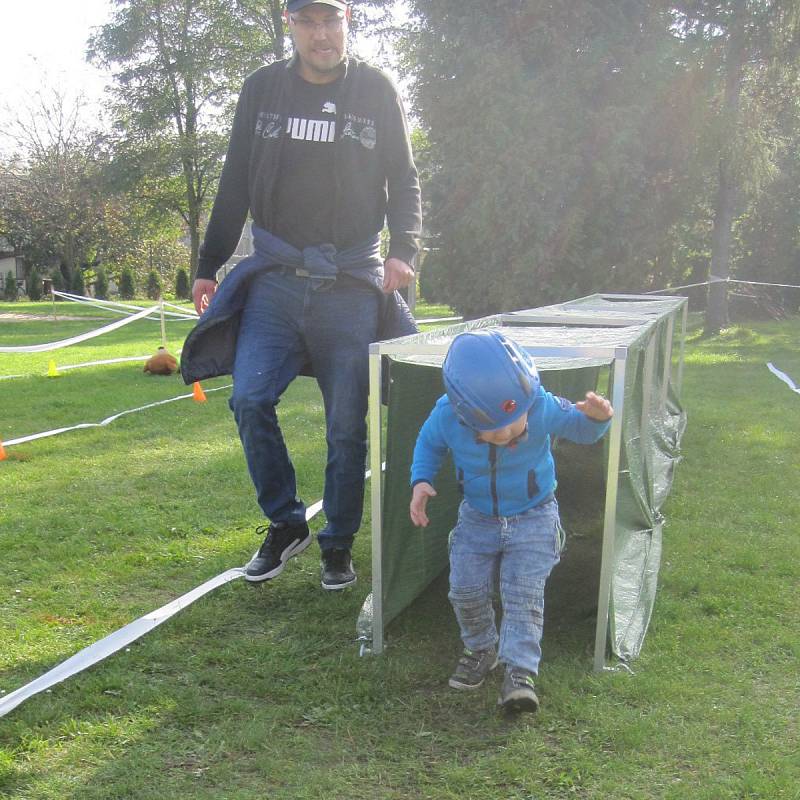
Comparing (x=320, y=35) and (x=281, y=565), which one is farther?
(x=281, y=565)

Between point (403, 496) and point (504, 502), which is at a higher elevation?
point (504, 502)

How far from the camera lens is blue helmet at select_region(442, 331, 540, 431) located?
270 centimetres

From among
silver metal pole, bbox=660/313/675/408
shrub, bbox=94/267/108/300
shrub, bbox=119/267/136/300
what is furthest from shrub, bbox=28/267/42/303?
silver metal pole, bbox=660/313/675/408

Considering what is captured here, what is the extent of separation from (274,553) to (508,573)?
1.25 meters

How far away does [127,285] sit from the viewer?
4375 centimetres

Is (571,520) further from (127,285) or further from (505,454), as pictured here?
(127,285)

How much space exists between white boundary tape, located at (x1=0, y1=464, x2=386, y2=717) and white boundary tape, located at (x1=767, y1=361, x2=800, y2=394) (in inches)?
331

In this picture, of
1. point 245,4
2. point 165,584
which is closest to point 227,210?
point 165,584

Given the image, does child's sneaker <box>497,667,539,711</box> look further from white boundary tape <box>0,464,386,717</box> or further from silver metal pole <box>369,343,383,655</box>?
white boundary tape <box>0,464,386,717</box>

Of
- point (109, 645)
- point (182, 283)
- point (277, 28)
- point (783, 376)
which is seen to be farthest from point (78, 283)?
point (109, 645)

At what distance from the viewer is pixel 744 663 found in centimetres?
327

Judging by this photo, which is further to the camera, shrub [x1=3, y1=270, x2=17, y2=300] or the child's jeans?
shrub [x1=3, y1=270, x2=17, y2=300]

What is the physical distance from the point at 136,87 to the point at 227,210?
1272 inches

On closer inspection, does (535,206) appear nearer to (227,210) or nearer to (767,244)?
(767,244)
